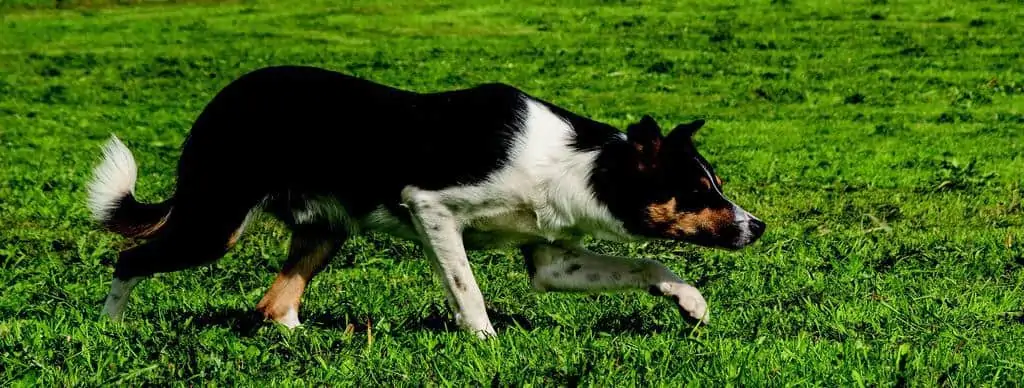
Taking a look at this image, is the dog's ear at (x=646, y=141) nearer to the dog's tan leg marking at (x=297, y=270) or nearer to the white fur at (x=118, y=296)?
the dog's tan leg marking at (x=297, y=270)

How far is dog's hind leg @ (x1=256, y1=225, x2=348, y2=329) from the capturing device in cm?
627

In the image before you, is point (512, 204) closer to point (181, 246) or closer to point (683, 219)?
point (683, 219)

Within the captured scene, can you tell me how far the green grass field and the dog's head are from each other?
1.39 feet

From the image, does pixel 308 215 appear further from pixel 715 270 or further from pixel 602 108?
pixel 602 108

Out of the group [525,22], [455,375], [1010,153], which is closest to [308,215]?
A: [455,375]

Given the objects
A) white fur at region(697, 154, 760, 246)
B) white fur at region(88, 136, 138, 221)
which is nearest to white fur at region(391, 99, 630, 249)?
white fur at region(697, 154, 760, 246)

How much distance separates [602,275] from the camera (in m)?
6.04

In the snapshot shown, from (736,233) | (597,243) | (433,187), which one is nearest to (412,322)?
(433,187)

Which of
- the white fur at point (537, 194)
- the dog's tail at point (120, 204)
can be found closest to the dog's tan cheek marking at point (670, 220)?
the white fur at point (537, 194)

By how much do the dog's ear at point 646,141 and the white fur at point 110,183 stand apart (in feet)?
7.50

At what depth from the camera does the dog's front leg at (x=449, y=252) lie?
227 inches

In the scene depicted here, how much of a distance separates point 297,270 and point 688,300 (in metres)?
1.78

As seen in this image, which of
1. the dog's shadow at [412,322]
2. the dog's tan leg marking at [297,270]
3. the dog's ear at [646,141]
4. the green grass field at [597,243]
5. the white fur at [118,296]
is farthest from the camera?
the dog's tan leg marking at [297,270]

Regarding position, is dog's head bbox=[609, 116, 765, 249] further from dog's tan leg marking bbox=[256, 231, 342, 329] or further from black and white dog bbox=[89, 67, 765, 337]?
dog's tan leg marking bbox=[256, 231, 342, 329]
